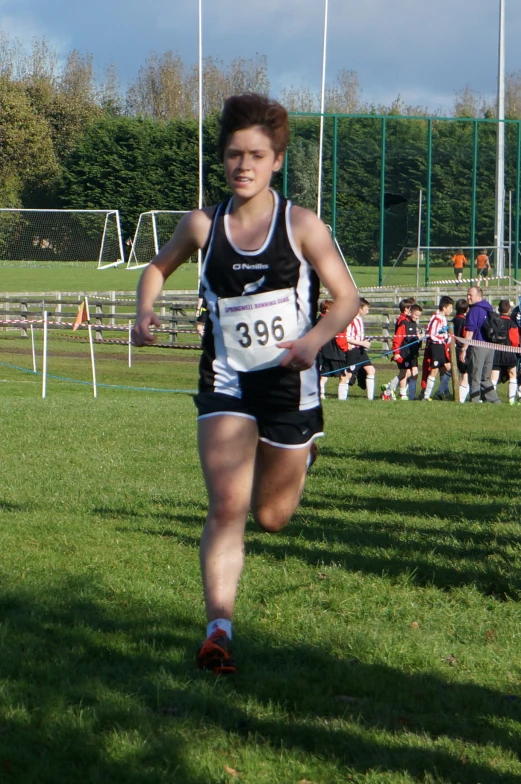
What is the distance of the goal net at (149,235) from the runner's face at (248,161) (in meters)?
45.9

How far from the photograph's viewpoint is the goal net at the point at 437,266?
43.8 m

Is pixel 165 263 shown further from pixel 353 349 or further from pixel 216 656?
pixel 353 349

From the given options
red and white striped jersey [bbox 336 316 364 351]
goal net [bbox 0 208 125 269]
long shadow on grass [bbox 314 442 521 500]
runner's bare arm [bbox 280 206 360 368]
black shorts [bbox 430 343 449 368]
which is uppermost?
goal net [bbox 0 208 125 269]

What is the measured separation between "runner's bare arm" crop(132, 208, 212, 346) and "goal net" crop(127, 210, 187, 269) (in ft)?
150

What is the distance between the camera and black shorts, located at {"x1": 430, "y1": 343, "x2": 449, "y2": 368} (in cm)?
2003

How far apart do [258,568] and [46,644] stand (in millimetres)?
1764

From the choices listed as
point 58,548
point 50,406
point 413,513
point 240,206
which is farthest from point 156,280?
point 50,406

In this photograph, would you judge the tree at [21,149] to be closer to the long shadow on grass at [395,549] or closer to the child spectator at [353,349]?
the child spectator at [353,349]

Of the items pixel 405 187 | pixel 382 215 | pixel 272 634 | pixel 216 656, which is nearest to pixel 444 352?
pixel 272 634

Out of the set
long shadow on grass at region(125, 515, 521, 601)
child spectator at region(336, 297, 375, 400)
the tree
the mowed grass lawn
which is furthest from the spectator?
the tree

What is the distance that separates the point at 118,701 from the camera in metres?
3.78

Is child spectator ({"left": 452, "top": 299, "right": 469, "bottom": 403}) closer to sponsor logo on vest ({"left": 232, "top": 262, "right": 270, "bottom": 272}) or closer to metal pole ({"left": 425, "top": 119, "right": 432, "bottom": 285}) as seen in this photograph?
sponsor logo on vest ({"left": 232, "top": 262, "right": 270, "bottom": 272})

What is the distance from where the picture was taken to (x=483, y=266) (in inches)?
1715

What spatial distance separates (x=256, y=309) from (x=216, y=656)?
4.29 feet
